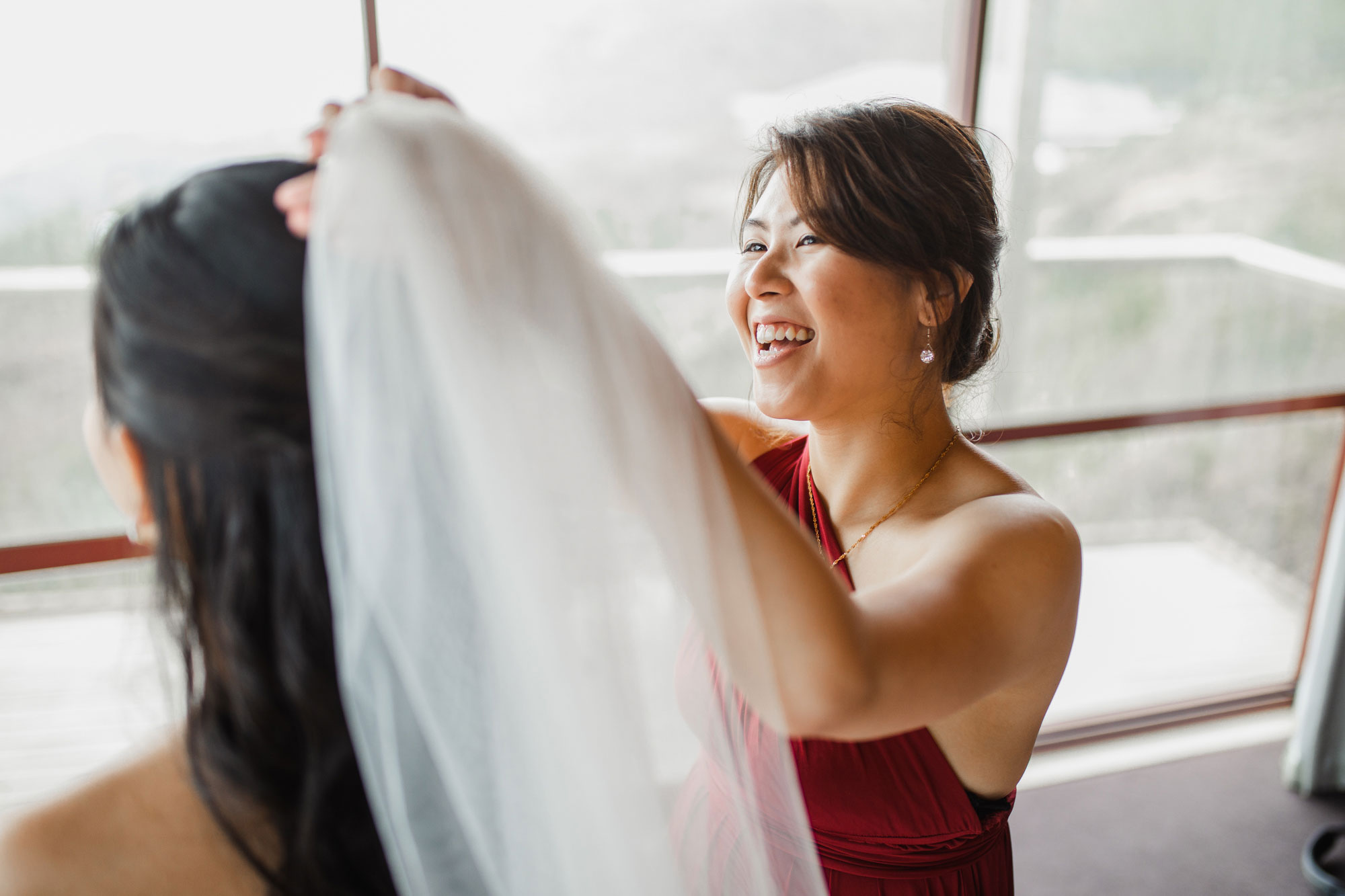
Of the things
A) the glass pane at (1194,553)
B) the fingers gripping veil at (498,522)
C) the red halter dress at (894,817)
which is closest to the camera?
the fingers gripping veil at (498,522)

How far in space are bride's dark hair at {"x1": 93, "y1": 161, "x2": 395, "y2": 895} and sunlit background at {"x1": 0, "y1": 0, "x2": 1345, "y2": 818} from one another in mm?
124

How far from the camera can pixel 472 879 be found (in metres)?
0.65

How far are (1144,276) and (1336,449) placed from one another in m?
0.97

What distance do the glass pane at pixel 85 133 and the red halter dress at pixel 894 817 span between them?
1365 mm

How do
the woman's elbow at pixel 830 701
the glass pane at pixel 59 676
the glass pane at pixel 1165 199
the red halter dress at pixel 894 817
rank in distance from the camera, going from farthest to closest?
the glass pane at pixel 1165 199 → the glass pane at pixel 59 676 → the red halter dress at pixel 894 817 → the woman's elbow at pixel 830 701

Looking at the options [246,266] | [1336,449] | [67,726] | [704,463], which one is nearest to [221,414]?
[246,266]

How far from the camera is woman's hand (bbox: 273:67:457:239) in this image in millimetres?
585

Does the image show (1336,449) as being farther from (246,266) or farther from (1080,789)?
(246,266)

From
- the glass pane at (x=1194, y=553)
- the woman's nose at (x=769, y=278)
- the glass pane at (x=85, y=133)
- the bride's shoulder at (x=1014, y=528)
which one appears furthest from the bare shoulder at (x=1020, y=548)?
the glass pane at (x=1194, y=553)

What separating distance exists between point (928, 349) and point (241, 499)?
2.94 ft

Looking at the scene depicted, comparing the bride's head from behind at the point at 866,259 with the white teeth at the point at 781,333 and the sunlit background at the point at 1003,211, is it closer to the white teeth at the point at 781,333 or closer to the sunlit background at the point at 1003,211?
the white teeth at the point at 781,333

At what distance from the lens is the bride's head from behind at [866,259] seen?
114 centimetres

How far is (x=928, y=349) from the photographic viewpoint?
124 centimetres

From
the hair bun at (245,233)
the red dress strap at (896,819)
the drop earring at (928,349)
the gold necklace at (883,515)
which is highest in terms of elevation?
the hair bun at (245,233)
